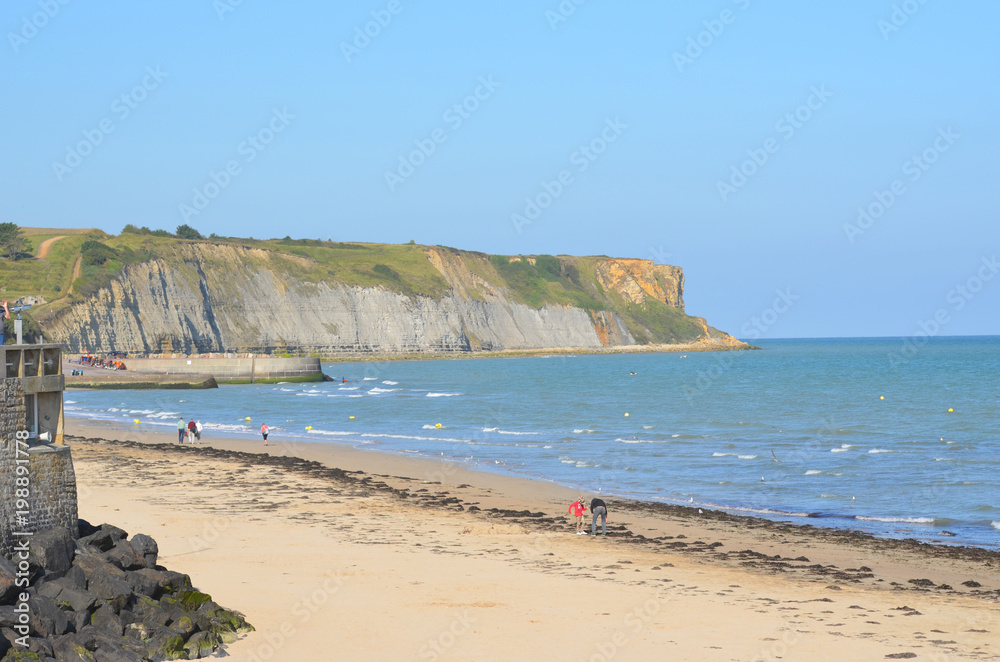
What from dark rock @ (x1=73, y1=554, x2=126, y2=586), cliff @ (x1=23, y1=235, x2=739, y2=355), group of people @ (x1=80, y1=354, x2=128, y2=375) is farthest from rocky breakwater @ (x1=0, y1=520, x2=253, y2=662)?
cliff @ (x1=23, y1=235, x2=739, y2=355)

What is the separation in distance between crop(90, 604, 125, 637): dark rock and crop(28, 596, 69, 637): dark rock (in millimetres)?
320

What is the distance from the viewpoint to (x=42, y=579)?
1013 centimetres

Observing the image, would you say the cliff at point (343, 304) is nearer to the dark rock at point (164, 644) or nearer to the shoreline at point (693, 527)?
the shoreline at point (693, 527)

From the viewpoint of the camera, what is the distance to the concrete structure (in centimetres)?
1045

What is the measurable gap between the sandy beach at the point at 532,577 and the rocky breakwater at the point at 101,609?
0.56 m

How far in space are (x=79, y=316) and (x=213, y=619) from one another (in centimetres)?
9355

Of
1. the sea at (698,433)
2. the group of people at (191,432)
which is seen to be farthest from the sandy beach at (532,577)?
the group of people at (191,432)

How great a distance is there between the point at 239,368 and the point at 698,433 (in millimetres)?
54717

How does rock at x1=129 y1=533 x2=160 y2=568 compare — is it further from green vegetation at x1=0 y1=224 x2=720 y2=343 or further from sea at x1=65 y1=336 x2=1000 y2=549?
green vegetation at x1=0 y1=224 x2=720 y2=343

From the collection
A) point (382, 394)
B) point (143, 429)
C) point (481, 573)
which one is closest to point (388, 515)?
point (481, 573)

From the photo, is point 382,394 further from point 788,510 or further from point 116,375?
point 788,510

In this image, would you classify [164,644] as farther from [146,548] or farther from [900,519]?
[900,519]

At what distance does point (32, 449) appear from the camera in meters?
10.7

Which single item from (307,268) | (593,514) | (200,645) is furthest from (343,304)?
(200,645)
